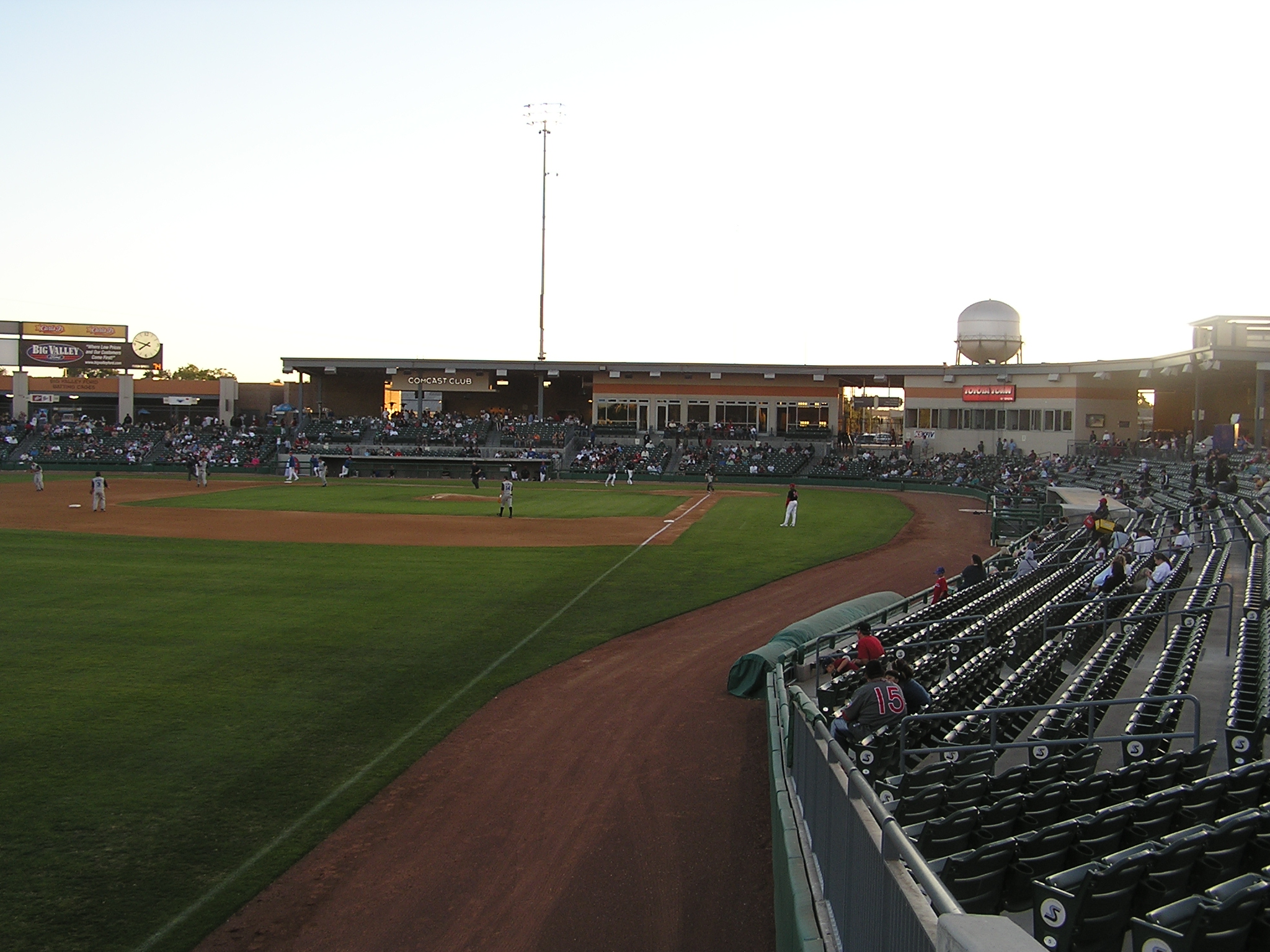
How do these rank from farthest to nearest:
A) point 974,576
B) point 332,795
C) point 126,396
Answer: point 126,396, point 974,576, point 332,795

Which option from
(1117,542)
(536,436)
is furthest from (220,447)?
(1117,542)

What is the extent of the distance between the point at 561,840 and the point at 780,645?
6.11 metres

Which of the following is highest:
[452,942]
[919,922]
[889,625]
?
[919,922]

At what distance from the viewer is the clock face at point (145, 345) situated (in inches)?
3201

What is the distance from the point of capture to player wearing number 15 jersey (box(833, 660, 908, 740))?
9117mm

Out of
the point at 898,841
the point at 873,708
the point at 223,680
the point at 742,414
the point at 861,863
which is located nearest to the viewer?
the point at 898,841

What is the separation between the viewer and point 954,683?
1091 cm

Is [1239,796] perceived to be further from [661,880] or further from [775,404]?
[775,404]

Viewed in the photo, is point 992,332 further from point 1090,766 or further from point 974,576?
point 1090,766

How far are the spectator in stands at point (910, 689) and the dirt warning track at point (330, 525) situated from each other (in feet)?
67.2

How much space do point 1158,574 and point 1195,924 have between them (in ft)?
45.7

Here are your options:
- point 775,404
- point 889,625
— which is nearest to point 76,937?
point 889,625

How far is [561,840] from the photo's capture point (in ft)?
29.7

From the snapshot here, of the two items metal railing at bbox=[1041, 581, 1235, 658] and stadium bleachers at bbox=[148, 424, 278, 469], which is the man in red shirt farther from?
stadium bleachers at bbox=[148, 424, 278, 469]
